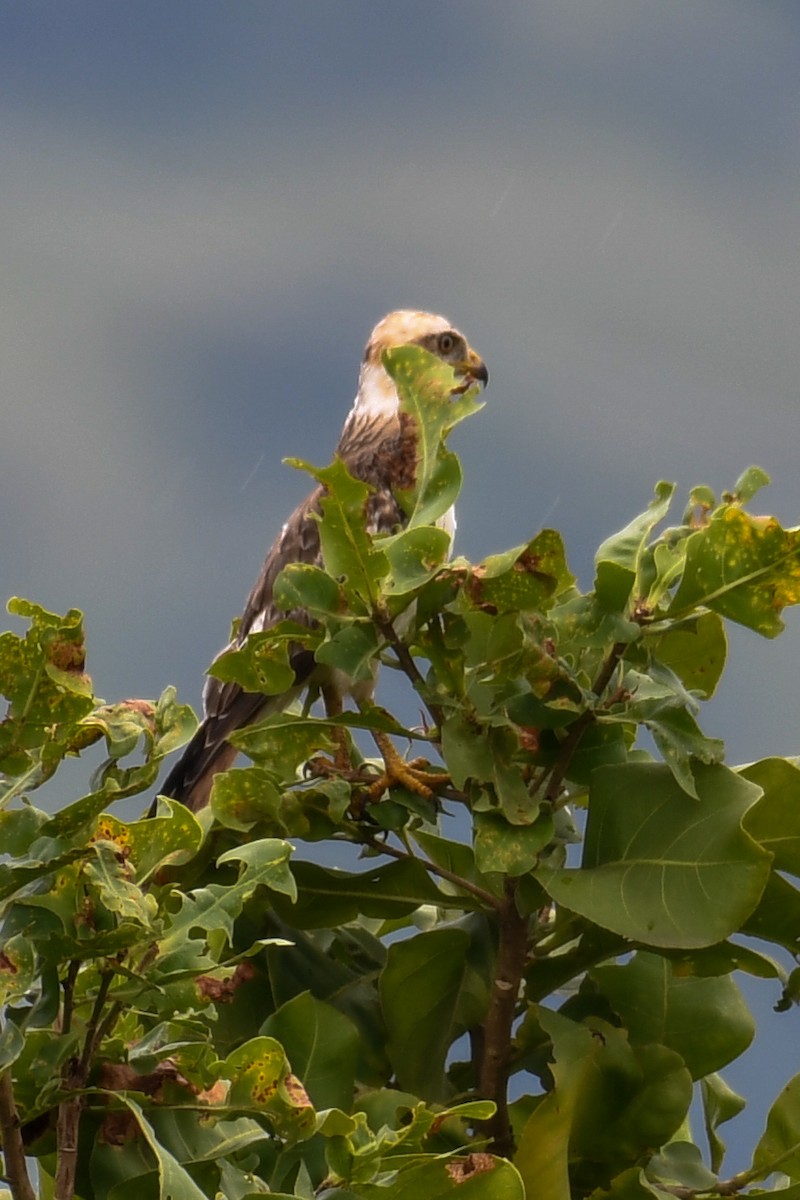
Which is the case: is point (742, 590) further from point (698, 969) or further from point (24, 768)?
point (24, 768)

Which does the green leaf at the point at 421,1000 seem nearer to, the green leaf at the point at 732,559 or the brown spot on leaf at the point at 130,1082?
the brown spot on leaf at the point at 130,1082

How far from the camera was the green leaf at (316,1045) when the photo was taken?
2471mm

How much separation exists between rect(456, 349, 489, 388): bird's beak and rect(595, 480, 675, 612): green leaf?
4.14m

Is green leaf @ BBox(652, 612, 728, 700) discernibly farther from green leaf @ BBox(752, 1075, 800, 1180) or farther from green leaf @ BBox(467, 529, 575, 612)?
green leaf @ BBox(752, 1075, 800, 1180)

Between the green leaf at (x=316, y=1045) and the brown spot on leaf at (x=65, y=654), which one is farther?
the green leaf at (x=316, y=1045)

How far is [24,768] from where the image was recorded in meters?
2.12

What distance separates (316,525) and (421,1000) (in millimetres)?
1678

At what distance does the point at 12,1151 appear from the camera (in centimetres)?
210

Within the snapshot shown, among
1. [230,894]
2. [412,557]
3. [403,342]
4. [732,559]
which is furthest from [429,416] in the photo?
[403,342]

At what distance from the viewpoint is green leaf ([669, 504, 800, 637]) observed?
2.25 metres

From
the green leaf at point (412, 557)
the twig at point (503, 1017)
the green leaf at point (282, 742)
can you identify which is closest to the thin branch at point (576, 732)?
the twig at point (503, 1017)

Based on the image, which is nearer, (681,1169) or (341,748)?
(681,1169)

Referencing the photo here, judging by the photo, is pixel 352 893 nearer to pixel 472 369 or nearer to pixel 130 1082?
pixel 130 1082

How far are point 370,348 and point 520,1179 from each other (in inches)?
205
